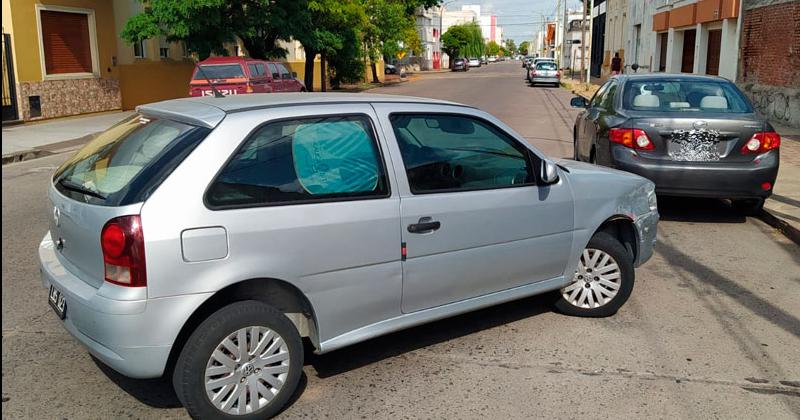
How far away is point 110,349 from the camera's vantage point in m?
3.49

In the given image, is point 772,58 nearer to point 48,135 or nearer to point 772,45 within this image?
point 772,45

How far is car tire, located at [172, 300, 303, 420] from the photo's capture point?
3.52 m

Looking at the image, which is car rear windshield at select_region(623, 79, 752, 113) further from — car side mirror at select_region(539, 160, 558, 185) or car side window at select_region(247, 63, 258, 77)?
car side window at select_region(247, 63, 258, 77)

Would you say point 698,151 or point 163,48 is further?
point 163,48

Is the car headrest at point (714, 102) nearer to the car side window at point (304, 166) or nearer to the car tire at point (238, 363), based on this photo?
the car side window at point (304, 166)

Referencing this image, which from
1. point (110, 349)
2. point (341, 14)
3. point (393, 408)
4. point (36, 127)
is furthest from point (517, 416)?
point (341, 14)

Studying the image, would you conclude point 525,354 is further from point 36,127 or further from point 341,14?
point 341,14

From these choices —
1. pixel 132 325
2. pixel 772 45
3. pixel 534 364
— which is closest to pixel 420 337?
pixel 534 364

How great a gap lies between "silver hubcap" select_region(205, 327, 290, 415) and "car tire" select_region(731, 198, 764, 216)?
22.5 feet

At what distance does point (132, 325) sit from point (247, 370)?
0.63 meters

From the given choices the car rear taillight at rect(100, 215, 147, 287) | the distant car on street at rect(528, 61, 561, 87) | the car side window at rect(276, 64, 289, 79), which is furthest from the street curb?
the distant car on street at rect(528, 61, 561, 87)

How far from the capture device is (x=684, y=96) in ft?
28.5

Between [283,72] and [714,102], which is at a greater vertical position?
[283,72]

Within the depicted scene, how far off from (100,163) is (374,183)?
61.2 inches
